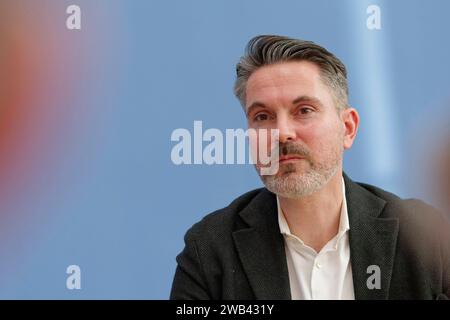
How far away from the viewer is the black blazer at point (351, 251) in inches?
55.4

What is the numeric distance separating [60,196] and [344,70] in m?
0.90

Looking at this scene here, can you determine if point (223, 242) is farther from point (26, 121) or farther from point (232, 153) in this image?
point (26, 121)

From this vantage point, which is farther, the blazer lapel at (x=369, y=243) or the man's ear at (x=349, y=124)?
the man's ear at (x=349, y=124)

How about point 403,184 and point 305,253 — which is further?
point 403,184

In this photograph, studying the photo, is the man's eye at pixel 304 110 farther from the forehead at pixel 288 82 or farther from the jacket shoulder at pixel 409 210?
the jacket shoulder at pixel 409 210

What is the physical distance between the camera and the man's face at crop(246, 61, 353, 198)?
1.43m

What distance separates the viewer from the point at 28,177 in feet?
5.36

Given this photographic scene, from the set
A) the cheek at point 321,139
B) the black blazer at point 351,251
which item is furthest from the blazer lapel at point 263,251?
the cheek at point 321,139

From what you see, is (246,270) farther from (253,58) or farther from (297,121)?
(253,58)

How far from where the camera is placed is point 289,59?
4.84 feet

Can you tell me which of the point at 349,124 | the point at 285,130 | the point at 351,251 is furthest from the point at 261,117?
the point at 351,251
